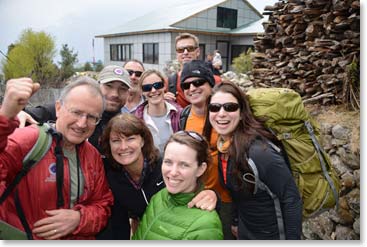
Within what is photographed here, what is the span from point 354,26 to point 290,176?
3.09m

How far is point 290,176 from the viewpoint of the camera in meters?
1.69

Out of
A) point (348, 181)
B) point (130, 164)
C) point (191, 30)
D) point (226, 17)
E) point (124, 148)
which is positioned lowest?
point (348, 181)

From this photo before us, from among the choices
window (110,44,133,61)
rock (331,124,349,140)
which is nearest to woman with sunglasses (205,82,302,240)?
rock (331,124,349,140)

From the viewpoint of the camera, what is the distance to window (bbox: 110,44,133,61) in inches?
571

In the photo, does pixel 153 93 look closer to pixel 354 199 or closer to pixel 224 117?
pixel 224 117

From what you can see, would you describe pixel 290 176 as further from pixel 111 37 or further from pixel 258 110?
pixel 111 37

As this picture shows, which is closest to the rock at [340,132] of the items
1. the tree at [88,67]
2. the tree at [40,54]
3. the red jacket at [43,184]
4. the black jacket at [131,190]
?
the black jacket at [131,190]

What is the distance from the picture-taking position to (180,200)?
1.65m

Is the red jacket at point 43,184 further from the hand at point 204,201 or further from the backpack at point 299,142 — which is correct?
the backpack at point 299,142

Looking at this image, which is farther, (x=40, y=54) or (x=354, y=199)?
(x=40, y=54)

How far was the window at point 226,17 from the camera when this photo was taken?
11738mm

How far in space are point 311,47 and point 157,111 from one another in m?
3.37

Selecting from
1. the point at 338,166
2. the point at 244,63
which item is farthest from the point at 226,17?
the point at 338,166

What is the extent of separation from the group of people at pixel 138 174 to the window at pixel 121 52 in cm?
1302
